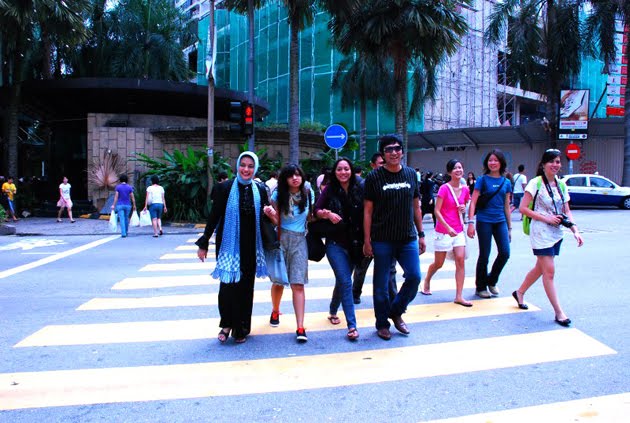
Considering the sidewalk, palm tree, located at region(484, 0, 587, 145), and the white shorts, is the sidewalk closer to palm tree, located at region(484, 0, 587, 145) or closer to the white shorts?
the white shorts

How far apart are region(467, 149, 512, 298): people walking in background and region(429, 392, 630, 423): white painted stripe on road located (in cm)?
289

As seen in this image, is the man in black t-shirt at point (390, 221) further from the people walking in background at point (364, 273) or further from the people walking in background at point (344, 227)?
the people walking in background at point (364, 273)

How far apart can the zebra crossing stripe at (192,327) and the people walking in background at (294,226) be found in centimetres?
52

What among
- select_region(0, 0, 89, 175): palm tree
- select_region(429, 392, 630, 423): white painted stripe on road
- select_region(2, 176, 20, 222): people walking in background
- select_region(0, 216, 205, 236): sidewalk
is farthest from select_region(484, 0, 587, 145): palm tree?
select_region(429, 392, 630, 423): white painted stripe on road

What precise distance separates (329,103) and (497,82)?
14.6 m

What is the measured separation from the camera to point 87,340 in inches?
196

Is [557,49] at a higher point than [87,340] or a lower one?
higher

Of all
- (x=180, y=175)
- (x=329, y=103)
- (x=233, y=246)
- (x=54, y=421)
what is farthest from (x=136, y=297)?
(x=329, y=103)

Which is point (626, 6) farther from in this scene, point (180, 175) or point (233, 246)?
point (233, 246)

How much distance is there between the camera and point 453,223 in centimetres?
631

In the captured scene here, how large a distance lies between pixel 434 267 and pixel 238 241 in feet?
9.68

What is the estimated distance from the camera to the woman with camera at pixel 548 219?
537 cm

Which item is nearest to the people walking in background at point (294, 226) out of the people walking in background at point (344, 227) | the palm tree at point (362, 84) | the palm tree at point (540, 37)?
the people walking in background at point (344, 227)

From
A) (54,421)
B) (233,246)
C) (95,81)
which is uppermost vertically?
(95,81)
